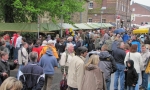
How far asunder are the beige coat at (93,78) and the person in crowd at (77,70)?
17 cm

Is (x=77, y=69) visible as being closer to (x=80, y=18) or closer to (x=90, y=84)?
(x=90, y=84)

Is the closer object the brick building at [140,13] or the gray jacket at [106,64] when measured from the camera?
the gray jacket at [106,64]

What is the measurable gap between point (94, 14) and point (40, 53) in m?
49.4

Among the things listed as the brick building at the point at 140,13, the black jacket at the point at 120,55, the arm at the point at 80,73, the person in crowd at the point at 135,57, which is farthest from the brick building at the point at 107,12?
the arm at the point at 80,73

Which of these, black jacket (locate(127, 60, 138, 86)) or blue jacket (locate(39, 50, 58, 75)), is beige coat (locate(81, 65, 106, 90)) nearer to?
blue jacket (locate(39, 50, 58, 75))

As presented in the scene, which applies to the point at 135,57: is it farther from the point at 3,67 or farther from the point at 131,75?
the point at 3,67

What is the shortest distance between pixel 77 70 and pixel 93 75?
1.69 feet

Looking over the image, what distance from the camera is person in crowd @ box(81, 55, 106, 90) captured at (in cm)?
621

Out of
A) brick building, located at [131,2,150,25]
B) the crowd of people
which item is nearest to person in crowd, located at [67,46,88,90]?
the crowd of people

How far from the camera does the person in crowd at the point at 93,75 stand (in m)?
6.21

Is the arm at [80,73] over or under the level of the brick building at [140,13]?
under

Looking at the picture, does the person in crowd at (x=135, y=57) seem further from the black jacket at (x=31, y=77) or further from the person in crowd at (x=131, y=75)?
the black jacket at (x=31, y=77)

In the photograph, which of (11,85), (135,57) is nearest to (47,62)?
(135,57)

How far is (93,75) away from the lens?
6234mm
